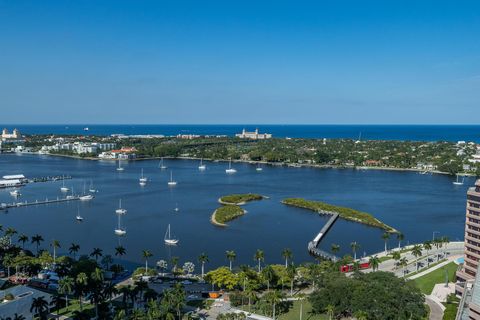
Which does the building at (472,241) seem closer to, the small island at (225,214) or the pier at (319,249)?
the pier at (319,249)

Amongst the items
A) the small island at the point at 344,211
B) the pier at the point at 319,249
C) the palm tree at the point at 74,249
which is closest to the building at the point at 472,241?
the pier at the point at 319,249

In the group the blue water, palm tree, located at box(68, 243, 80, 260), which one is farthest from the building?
palm tree, located at box(68, 243, 80, 260)

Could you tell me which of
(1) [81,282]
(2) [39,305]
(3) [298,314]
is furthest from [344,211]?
(2) [39,305]

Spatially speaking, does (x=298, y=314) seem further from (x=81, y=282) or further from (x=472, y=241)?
(x=472, y=241)

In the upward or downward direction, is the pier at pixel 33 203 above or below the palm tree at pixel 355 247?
below

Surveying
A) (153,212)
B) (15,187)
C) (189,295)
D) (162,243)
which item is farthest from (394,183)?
(15,187)

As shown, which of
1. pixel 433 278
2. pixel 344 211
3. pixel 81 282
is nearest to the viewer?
pixel 81 282
